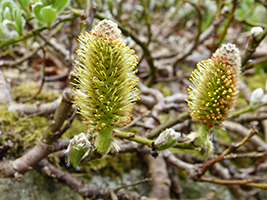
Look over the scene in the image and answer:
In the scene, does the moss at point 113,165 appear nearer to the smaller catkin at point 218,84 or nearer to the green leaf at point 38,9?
the smaller catkin at point 218,84

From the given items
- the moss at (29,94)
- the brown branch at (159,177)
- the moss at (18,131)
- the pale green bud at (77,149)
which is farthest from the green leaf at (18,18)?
the brown branch at (159,177)

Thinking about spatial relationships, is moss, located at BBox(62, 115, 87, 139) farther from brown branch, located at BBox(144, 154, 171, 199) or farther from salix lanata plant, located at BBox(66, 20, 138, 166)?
salix lanata plant, located at BBox(66, 20, 138, 166)

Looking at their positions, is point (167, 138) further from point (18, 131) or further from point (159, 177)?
point (18, 131)

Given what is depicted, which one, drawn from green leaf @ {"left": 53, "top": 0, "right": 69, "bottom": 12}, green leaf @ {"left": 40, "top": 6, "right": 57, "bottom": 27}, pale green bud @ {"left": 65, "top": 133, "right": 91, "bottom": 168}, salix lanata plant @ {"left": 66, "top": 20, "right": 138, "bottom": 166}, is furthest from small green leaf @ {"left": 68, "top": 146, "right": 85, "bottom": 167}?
green leaf @ {"left": 53, "top": 0, "right": 69, "bottom": 12}

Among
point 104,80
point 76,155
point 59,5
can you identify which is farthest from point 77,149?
point 59,5

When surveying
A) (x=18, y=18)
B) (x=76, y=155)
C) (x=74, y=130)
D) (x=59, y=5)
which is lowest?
(x=74, y=130)

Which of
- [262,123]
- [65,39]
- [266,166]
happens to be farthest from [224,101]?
[65,39]
